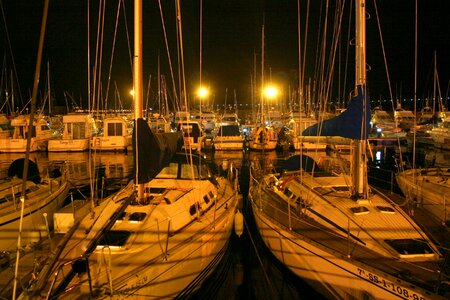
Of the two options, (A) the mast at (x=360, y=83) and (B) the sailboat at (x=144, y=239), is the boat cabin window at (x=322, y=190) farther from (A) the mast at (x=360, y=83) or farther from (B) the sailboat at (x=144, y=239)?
(B) the sailboat at (x=144, y=239)

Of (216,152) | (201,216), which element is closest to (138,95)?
(201,216)

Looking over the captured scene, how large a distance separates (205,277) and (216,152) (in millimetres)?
26216

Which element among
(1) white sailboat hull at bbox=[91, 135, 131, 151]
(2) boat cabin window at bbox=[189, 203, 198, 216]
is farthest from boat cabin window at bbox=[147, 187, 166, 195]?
(1) white sailboat hull at bbox=[91, 135, 131, 151]

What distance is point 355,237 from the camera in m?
8.12

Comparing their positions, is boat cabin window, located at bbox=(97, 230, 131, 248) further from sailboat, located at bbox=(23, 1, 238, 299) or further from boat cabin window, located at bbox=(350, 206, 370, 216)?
boat cabin window, located at bbox=(350, 206, 370, 216)

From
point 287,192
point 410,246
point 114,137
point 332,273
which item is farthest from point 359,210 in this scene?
point 114,137

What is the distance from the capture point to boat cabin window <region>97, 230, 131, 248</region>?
7.29 metres

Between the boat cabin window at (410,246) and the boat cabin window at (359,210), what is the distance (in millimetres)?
1060

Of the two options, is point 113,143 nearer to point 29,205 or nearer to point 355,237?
point 29,205

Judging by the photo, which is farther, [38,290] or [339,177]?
[339,177]

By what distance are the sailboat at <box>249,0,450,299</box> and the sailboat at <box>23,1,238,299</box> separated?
1714 mm

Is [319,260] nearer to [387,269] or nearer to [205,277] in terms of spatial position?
[387,269]

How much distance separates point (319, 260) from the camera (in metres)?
7.83

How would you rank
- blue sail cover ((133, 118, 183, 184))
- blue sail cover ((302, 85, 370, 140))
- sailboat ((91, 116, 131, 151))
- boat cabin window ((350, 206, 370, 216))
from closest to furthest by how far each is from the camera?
blue sail cover ((133, 118, 183, 184)), boat cabin window ((350, 206, 370, 216)), blue sail cover ((302, 85, 370, 140)), sailboat ((91, 116, 131, 151))
